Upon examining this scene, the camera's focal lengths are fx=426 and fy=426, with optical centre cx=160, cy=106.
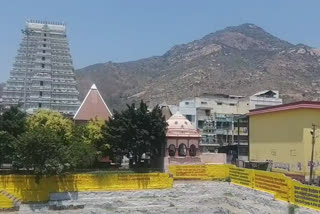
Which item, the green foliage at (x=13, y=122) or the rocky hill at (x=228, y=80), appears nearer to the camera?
the green foliage at (x=13, y=122)

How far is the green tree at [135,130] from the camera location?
39188 millimetres

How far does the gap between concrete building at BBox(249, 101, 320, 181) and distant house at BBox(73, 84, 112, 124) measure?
16.2 m

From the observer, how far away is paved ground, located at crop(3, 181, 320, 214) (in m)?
32.9

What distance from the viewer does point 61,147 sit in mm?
33375

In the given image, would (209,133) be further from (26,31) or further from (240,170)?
(26,31)

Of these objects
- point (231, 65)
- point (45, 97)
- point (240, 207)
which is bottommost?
point (240, 207)

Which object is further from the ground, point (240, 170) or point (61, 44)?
point (61, 44)

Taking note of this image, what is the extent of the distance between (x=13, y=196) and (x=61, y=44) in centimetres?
5098

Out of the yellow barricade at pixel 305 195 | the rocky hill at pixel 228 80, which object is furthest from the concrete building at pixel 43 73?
the yellow barricade at pixel 305 195

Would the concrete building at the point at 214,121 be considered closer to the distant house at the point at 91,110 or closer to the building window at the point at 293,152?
the distant house at the point at 91,110

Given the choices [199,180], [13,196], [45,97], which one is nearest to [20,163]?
[13,196]

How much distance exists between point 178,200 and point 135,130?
7.49 meters

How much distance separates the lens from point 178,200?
3656 cm

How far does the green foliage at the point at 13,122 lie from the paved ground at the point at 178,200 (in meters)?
7.50
